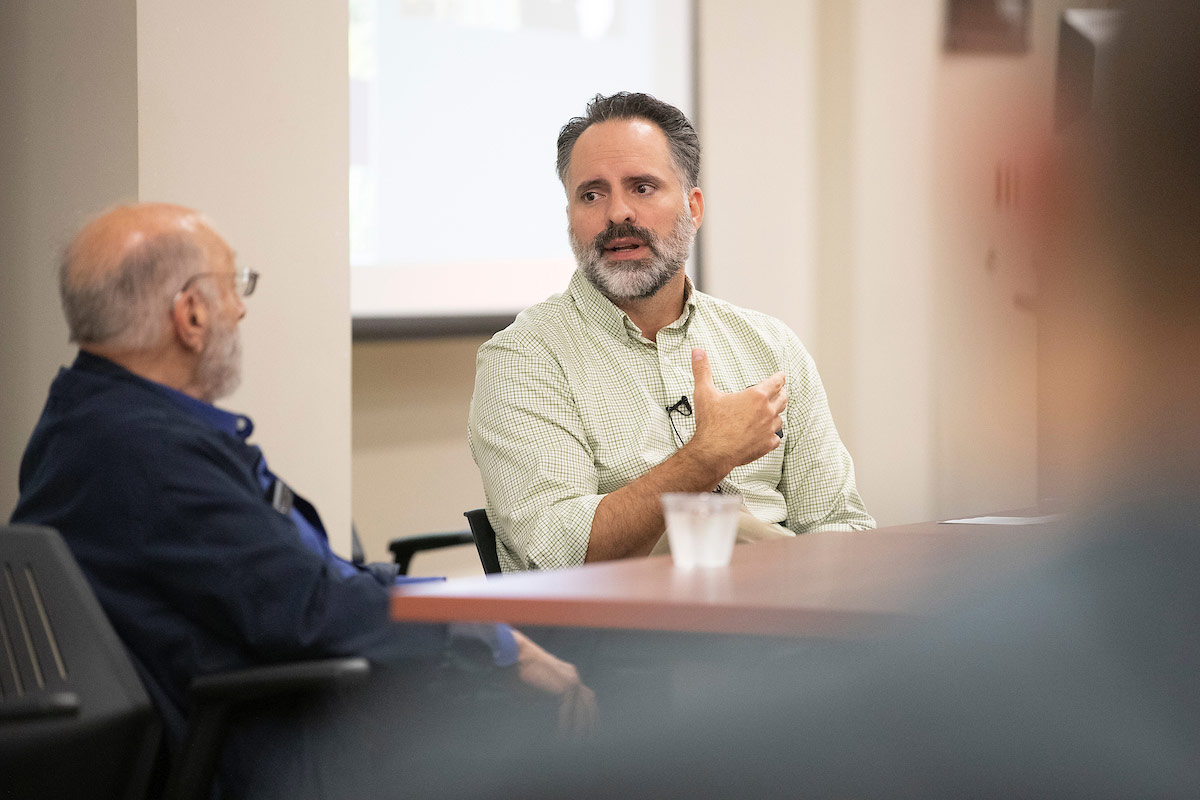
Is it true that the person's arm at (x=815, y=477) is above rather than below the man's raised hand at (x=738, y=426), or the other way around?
below

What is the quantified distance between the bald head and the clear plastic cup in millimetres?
689

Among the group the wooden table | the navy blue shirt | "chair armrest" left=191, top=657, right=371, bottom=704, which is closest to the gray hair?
the navy blue shirt

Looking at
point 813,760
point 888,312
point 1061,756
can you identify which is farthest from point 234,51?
point 888,312

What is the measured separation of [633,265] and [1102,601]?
5.74 ft

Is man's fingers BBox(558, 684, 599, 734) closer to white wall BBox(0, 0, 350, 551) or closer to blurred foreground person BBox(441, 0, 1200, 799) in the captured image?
blurred foreground person BBox(441, 0, 1200, 799)

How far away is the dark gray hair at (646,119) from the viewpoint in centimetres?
214

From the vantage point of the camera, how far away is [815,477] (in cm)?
202

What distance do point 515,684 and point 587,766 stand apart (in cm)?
43

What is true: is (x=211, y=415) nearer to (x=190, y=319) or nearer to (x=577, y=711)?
(x=190, y=319)

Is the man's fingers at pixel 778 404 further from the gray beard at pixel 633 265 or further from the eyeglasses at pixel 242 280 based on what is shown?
the eyeglasses at pixel 242 280

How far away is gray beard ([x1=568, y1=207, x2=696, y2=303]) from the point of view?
6.71 ft

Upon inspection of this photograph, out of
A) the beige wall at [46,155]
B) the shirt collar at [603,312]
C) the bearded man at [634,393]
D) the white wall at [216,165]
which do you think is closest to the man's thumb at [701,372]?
the bearded man at [634,393]

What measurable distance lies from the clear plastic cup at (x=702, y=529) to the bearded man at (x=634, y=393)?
0.48 m

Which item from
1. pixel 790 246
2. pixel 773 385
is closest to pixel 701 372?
pixel 773 385
